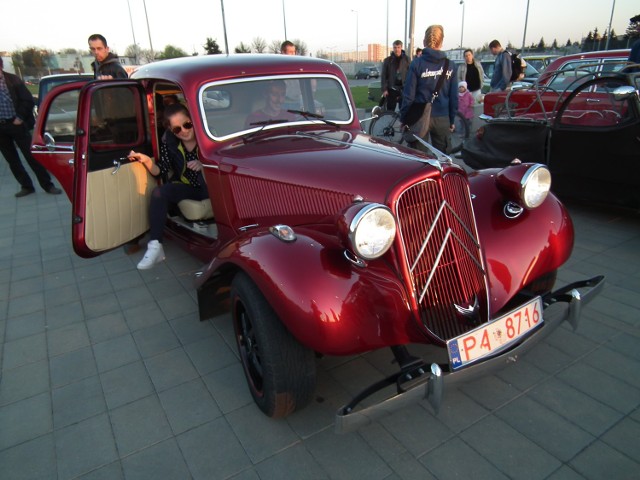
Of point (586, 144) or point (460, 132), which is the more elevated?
point (586, 144)

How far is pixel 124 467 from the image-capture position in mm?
2027

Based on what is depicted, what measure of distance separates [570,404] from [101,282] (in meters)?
3.70

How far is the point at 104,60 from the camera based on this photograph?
504 cm

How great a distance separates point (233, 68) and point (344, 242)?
191 centimetres

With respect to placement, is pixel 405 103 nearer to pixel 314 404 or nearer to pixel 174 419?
pixel 314 404

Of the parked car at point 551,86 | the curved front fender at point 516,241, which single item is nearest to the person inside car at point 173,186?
the curved front fender at point 516,241

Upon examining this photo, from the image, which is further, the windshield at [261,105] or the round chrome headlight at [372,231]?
the windshield at [261,105]

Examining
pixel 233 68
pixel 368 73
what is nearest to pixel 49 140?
pixel 233 68

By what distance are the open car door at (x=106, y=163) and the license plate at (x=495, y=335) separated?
9.31 ft

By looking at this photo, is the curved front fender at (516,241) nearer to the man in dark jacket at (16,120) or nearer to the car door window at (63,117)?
the man in dark jacket at (16,120)

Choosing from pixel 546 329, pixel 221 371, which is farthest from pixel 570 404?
pixel 221 371

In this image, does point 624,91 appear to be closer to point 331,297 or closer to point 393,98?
point 331,297

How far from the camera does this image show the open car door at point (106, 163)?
3.28m

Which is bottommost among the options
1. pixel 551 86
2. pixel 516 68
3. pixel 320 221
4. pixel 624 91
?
pixel 320 221
